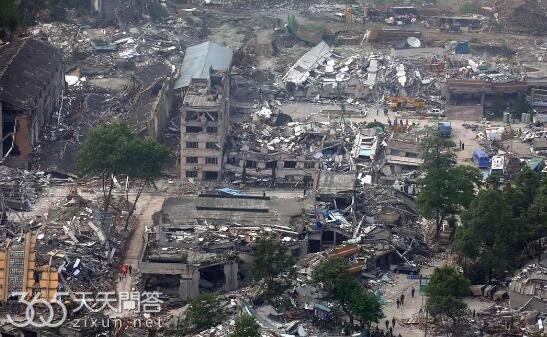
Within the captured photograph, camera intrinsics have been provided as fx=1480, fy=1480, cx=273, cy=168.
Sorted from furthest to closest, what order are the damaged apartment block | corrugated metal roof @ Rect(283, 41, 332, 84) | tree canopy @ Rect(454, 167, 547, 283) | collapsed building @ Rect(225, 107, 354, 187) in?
1. corrugated metal roof @ Rect(283, 41, 332, 84)
2. collapsed building @ Rect(225, 107, 354, 187)
3. the damaged apartment block
4. tree canopy @ Rect(454, 167, 547, 283)

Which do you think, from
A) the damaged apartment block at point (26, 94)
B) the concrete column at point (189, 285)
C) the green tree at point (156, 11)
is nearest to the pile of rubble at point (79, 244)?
the concrete column at point (189, 285)

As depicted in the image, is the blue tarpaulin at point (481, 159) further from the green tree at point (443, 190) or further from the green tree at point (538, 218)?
the green tree at point (538, 218)

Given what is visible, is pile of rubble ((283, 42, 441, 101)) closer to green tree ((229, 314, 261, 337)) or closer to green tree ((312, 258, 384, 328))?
green tree ((312, 258, 384, 328))

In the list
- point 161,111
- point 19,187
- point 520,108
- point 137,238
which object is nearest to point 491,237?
point 137,238

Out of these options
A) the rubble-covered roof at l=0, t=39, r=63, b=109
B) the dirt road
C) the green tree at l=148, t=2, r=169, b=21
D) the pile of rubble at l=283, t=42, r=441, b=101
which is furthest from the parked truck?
the green tree at l=148, t=2, r=169, b=21

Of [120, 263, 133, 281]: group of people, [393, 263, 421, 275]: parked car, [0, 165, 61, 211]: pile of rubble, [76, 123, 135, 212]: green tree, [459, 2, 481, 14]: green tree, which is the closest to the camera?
[120, 263, 133, 281]: group of people

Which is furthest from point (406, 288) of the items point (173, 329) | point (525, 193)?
point (173, 329)
